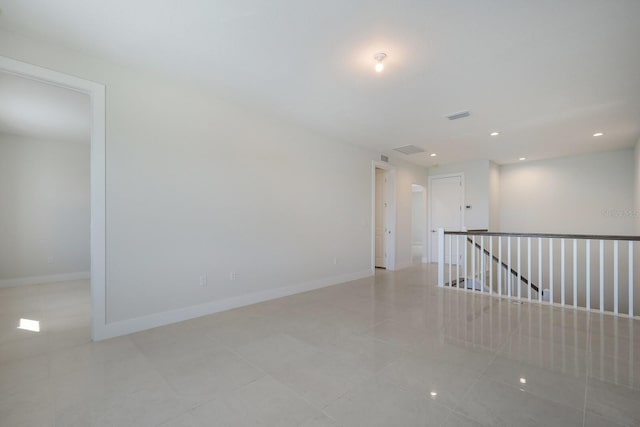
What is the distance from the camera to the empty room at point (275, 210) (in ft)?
6.38

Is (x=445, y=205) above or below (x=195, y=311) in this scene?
above

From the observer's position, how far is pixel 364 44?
2521 millimetres

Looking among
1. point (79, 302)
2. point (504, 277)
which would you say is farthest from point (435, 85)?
point (79, 302)

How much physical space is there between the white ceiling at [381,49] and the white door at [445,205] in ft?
11.1

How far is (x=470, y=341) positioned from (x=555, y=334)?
0.96 meters

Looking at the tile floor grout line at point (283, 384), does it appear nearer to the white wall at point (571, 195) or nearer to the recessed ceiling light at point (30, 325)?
the recessed ceiling light at point (30, 325)

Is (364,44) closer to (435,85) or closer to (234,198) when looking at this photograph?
(435,85)

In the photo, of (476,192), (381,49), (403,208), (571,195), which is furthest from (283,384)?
(571,195)

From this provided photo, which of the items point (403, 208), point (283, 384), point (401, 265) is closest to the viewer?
point (283, 384)

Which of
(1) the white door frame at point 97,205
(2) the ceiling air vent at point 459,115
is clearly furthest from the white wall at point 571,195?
(1) the white door frame at point 97,205

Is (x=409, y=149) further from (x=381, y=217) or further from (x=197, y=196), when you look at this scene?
(x=197, y=196)

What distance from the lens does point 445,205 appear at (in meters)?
7.73

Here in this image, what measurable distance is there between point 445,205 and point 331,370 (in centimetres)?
662

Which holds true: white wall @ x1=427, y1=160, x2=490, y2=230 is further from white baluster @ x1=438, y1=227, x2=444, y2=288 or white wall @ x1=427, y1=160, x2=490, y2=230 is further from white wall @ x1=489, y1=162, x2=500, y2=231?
white baluster @ x1=438, y1=227, x2=444, y2=288
